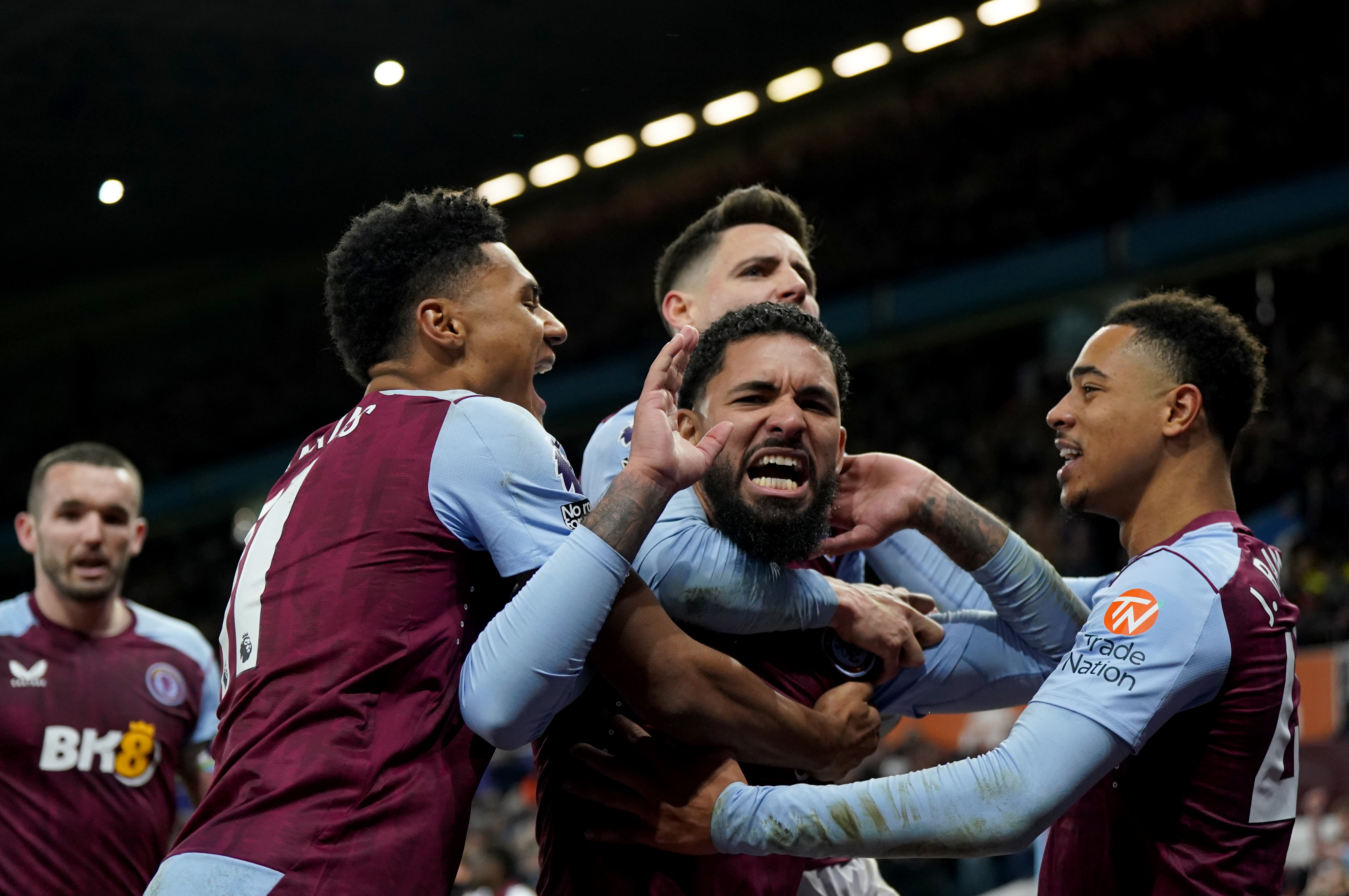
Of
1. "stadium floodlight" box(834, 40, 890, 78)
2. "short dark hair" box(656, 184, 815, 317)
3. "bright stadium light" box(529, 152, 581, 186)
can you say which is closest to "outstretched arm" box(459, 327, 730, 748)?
"short dark hair" box(656, 184, 815, 317)

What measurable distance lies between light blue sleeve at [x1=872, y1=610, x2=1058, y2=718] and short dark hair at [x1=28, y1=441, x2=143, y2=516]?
3.55 meters

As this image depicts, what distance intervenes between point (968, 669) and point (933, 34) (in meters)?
15.4

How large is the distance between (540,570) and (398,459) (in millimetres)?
428

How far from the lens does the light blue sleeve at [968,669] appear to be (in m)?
3.98

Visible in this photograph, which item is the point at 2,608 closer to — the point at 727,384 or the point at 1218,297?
the point at 727,384

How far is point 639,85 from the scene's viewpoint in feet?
48.7

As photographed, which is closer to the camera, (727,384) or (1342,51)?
(727,384)

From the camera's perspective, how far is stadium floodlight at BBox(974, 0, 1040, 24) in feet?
56.4

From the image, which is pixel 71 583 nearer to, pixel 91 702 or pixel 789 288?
pixel 91 702

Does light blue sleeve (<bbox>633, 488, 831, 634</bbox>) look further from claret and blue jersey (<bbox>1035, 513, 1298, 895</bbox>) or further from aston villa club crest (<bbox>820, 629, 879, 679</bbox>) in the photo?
claret and blue jersey (<bbox>1035, 513, 1298, 895</bbox>)

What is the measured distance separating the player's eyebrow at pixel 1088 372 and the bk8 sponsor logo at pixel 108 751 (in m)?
3.94

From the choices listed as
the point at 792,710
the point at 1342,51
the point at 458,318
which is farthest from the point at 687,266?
the point at 1342,51

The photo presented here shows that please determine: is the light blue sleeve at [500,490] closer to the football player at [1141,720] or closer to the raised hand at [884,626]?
the football player at [1141,720]

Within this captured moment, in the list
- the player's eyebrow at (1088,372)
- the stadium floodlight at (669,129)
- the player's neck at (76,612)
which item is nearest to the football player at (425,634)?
the player's eyebrow at (1088,372)
